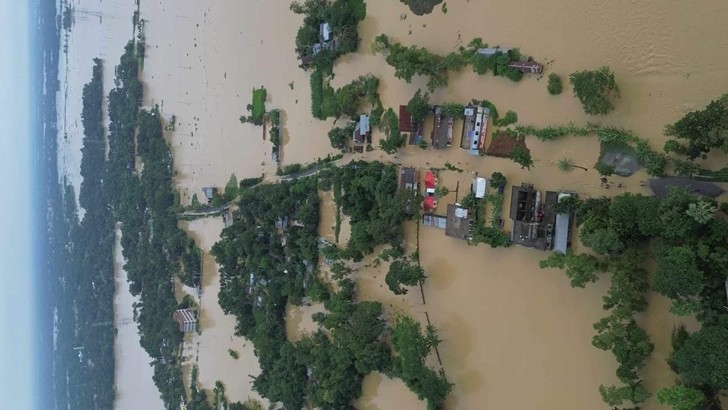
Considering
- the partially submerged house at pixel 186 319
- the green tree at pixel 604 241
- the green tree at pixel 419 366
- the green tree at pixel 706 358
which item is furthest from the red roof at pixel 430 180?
the partially submerged house at pixel 186 319

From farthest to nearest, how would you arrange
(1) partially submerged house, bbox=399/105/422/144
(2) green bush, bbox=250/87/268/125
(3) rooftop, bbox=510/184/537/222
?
(2) green bush, bbox=250/87/268/125 → (1) partially submerged house, bbox=399/105/422/144 → (3) rooftop, bbox=510/184/537/222

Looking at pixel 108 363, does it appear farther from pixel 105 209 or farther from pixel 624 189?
pixel 624 189

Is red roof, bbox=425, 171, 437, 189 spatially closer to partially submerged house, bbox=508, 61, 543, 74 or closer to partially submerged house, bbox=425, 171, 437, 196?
partially submerged house, bbox=425, 171, 437, 196

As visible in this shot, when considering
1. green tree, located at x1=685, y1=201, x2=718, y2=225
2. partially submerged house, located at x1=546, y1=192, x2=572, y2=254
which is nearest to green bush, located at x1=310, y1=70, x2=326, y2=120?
partially submerged house, located at x1=546, y1=192, x2=572, y2=254

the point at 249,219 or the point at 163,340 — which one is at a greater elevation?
the point at 249,219

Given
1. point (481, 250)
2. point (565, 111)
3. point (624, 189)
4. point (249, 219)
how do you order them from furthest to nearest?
point (249, 219) < point (481, 250) < point (565, 111) < point (624, 189)

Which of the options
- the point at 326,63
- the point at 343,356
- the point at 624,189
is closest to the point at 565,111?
the point at 624,189

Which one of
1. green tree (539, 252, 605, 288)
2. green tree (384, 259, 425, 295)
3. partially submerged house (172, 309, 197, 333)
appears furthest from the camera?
partially submerged house (172, 309, 197, 333)

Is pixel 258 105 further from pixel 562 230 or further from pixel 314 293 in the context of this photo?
pixel 562 230
